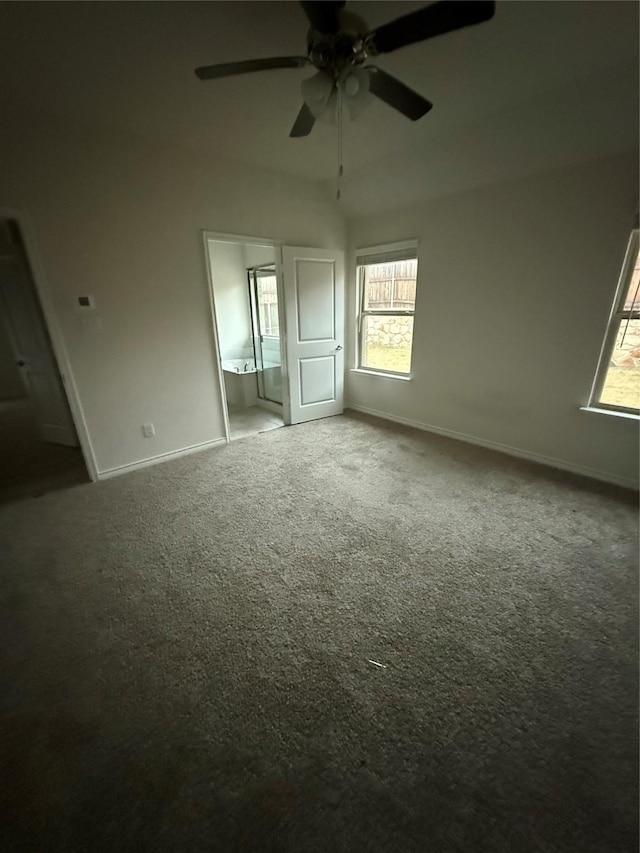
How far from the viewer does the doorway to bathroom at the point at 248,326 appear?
4.74m

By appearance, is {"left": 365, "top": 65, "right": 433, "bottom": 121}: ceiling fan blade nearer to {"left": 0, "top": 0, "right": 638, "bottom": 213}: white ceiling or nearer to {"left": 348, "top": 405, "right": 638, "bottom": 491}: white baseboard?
{"left": 0, "top": 0, "right": 638, "bottom": 213}: white ceiling

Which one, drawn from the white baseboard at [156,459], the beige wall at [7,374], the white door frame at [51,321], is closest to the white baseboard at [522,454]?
the white baseboard at [156,459]

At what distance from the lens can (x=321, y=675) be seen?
4.57 feet

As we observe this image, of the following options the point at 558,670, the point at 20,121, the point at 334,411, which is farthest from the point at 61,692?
the point at 334,411

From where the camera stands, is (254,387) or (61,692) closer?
(61,692)

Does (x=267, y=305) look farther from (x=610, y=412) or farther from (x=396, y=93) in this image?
(x=610, y=412)

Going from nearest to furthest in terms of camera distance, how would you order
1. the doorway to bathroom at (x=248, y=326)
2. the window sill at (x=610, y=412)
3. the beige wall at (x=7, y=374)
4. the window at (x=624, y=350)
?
the window at (x=624, y=350), the window sill at (x=610, y=412), the doorway to bathroom at (x=248, y=326), the beige wall at (x=7, y=374)

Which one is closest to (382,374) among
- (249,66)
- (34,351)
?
(249,66)

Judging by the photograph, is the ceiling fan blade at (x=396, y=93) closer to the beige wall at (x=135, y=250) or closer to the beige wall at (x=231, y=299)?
the beige wall at (x=135, y=250)

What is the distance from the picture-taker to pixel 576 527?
2250 millimetres

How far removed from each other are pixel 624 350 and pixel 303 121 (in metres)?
2.77

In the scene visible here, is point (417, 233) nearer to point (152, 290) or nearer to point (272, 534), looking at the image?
point (152, 290)

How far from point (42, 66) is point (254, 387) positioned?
3.51m

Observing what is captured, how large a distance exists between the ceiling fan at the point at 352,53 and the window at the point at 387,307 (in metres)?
1.96
